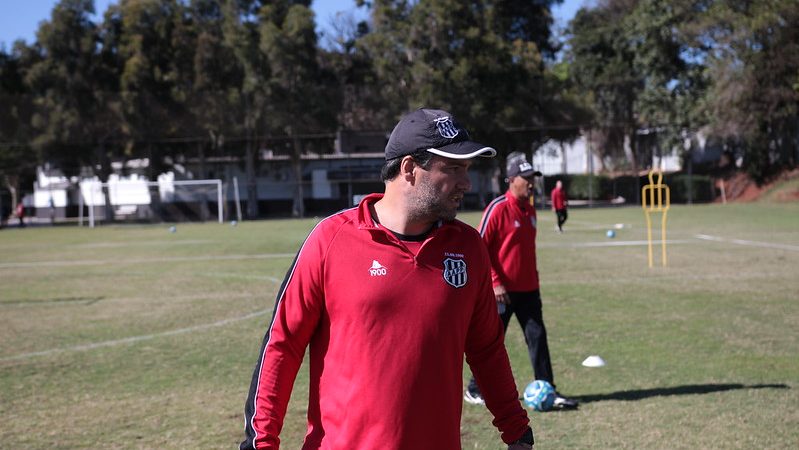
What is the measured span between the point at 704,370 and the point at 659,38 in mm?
58313

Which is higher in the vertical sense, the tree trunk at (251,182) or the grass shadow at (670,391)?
the tree trunk at (251,182)

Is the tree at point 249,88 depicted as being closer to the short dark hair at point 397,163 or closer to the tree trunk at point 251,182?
the tree trunk at point 251,182

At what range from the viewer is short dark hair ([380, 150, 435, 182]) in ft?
10.7

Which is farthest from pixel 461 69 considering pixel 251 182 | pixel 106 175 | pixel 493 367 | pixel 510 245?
pixel 493 367

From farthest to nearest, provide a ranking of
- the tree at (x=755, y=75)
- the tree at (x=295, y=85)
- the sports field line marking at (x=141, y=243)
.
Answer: the tree at (x=295, y=85) < the tree at (x=755, y=75) < the sports field line marking at (x=141, y=243)

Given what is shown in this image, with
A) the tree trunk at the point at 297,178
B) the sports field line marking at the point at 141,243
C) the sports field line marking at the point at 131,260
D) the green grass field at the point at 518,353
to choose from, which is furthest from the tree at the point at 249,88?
the green grass field at the point at 518,353

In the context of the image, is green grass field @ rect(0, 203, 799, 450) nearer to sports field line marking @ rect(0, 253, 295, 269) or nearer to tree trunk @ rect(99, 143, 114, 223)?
sports field line marking @ rect(0, 253, 295, 269)

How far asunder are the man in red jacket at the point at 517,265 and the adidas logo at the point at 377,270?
480 centimetres

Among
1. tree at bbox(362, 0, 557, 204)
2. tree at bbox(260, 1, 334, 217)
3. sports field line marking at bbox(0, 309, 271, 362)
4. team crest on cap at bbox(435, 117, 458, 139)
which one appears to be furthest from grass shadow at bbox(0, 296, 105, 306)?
tree at bbox(260, 1, 334, 217)

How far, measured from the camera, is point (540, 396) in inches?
301

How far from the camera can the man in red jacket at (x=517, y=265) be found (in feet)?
26.0

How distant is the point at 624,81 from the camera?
6669 centimetres

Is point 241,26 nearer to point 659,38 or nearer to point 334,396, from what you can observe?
point 659,38

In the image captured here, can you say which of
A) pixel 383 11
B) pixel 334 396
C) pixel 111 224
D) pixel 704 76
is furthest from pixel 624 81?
pixel 334 396
